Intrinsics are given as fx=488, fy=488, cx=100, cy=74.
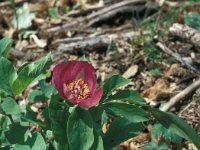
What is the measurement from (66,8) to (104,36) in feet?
1.74

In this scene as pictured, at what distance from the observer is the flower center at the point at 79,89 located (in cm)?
143

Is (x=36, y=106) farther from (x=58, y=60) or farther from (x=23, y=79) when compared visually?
(x=23, y=79)

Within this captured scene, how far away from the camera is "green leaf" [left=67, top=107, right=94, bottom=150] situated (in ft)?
4.55

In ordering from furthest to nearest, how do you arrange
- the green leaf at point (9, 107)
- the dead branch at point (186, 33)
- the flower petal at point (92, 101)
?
the dead branch at point (186, 33) → the green leaf at point (9, 107) → the flower petal at point (92, 101)

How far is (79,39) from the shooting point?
2.86m

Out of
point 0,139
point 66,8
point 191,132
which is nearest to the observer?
point 191,132

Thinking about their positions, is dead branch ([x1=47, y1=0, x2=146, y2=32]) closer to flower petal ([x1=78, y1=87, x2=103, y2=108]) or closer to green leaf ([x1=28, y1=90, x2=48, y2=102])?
green leaf ([x1=28, y1=90, x2=48, y2=102])

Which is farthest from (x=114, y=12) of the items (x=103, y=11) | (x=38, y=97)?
(x=38, y=97)

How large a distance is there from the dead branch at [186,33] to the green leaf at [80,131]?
1.38 meters

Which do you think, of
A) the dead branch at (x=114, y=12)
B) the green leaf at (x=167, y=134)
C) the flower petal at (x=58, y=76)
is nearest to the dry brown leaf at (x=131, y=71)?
the dead branch at (x=114, y=12)

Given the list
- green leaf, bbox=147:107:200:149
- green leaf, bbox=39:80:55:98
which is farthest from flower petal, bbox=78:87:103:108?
green leaf, bbox=39:80:55:98

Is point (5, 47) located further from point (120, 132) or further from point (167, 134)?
point (167, 134)

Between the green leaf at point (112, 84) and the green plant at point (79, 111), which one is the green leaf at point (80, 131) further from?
the green leaf at point (112, 84)

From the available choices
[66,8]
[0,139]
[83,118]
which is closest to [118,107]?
[83,118]
